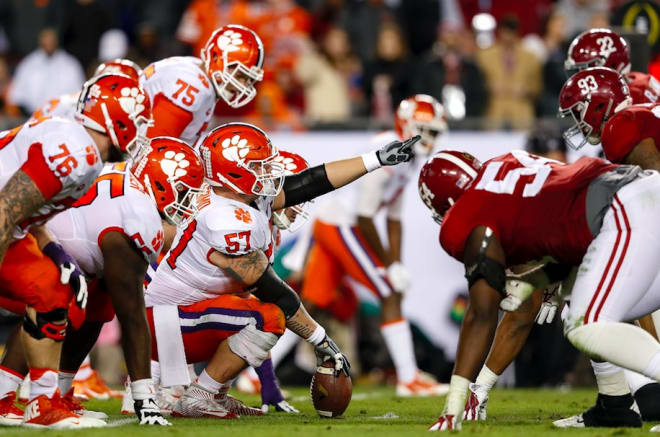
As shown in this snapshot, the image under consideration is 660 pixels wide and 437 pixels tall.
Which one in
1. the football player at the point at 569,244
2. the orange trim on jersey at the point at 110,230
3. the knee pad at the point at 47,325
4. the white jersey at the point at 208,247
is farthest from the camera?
the white jersey at the point at 208,247

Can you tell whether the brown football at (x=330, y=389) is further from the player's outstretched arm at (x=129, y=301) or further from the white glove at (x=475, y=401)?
the player's outstretched arm at (x=129, y=301)

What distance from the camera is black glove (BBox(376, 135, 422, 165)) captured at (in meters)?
6.04

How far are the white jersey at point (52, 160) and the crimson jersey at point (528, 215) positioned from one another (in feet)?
5.15

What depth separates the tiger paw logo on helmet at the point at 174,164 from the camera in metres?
6.10

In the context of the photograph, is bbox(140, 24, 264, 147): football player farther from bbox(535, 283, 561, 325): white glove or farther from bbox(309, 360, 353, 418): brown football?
bbox(535, 283, 561, 325): white glove

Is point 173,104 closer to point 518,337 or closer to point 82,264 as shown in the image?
point 82,264

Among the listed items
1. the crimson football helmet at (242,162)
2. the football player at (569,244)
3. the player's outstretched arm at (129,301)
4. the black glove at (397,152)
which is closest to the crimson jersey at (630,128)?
the football player at (569,244)

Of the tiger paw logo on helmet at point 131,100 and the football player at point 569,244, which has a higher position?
the tiger paw logo on helmet at point 131,100

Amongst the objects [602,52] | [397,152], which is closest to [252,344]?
[397,152]

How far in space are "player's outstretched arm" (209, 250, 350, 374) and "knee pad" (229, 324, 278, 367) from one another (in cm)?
14

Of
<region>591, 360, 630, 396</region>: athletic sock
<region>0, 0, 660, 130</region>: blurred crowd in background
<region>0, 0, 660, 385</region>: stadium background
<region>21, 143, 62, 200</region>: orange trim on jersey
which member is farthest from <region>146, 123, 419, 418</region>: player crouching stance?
<region>0, 0, 660, 130</region>: blurred crowd in background

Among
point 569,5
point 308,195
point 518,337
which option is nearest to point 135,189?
point 308,195

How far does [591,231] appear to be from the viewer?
5367 millimetres

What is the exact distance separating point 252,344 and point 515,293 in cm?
136
